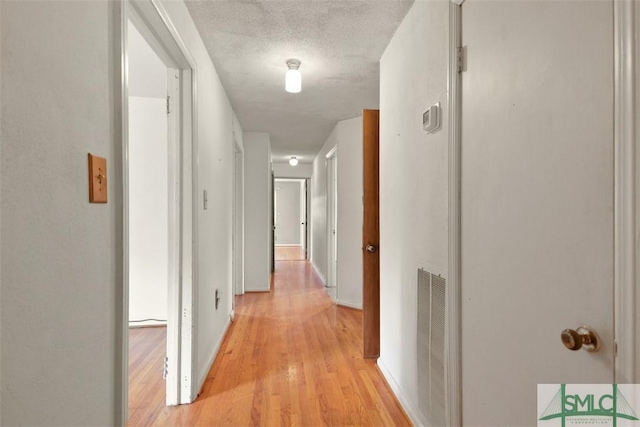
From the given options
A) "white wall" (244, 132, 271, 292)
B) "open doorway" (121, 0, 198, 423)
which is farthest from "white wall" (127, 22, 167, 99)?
"white wall" (244, 132, 271, 292)

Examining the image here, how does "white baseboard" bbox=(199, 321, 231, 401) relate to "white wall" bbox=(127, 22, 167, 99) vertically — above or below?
below

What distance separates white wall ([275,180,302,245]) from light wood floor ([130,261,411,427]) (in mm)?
7539

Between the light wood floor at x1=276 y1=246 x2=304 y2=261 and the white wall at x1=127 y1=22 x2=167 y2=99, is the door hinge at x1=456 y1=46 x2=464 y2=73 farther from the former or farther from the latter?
the light wood floor at x1=276 y1=246 x2=304 y2=261

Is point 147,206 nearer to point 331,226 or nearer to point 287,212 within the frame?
point 331,226

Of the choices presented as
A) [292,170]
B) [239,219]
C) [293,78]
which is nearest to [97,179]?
[293,78]

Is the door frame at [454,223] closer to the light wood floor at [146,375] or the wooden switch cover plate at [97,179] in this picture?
the wooden switch cover plate at [97,179]

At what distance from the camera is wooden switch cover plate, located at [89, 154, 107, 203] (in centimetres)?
94

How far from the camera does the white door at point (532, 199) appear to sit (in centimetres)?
75

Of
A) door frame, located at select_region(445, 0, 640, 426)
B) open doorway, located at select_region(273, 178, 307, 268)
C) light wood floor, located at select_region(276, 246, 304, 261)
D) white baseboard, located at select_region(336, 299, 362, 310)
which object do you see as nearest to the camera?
door frame, located at select_region(445, 0, 640, 426)

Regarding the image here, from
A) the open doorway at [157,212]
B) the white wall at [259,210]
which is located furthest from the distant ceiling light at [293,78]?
the white wall at [259,210]

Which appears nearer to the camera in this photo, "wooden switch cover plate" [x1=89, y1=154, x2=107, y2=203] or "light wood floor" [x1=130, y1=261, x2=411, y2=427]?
"wooden switch cover plate" [x1=89, y1=154, x2=107, y2=203]

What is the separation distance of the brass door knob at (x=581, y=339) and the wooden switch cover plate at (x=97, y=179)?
1.33 m

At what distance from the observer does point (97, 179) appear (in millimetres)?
962

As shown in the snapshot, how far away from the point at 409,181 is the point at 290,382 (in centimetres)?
155
